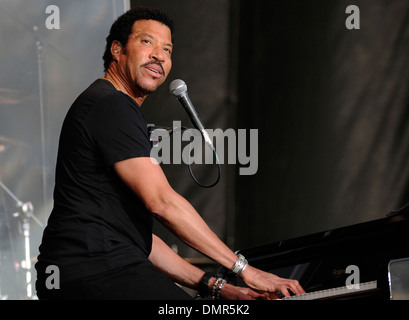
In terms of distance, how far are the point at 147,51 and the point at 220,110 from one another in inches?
93.4

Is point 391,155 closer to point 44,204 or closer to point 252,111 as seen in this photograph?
point 252,111

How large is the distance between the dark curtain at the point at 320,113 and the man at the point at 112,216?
211 centimetres

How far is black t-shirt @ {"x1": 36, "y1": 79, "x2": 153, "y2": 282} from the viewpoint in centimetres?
168

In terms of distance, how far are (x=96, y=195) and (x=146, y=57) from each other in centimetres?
60

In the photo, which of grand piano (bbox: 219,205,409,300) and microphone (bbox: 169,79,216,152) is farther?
microphone (bbox: 169,79,216,152)

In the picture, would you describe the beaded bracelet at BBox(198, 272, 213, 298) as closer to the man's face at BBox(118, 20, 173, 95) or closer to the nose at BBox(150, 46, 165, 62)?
the man's face at BBox(118, 20, 173, 95)

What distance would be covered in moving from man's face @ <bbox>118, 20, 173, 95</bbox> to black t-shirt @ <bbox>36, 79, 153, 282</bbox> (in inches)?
8.6

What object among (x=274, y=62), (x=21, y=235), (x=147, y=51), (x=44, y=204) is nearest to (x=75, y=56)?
(x=44, y=204)

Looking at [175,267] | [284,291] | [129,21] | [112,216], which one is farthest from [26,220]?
[284,291]

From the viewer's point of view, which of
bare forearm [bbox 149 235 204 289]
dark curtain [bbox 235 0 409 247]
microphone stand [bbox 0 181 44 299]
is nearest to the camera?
bare forearm [bbox 149 235 204 289]

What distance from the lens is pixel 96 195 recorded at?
174 cm

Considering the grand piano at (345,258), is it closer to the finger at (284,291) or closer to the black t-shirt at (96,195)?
the finger at (284,291)

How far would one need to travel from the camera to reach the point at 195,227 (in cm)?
170

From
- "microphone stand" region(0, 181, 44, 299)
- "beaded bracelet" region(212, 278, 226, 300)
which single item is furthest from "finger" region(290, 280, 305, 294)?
"microphone stand" region(0, 181, 44, 299)
